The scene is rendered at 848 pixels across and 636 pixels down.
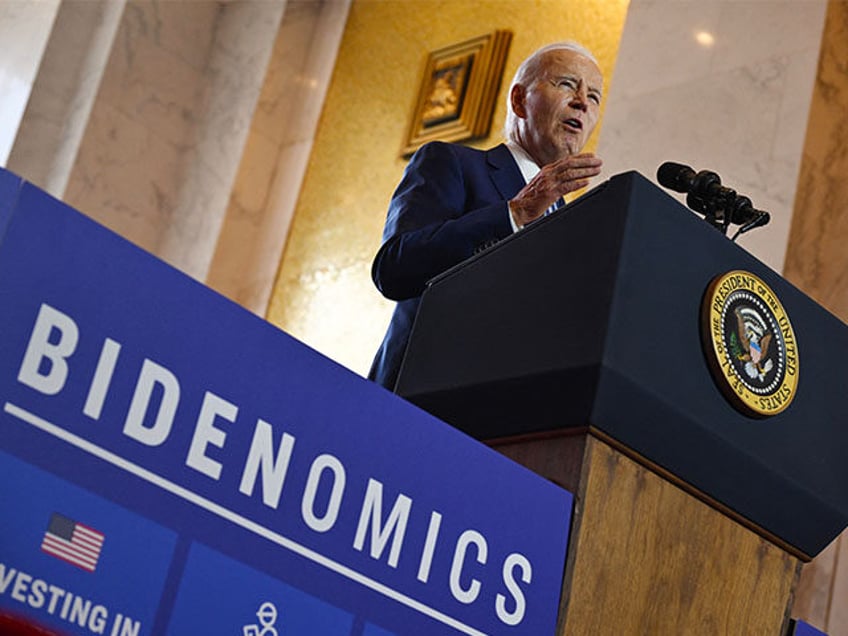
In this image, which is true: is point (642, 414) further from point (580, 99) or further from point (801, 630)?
point (580, 99)

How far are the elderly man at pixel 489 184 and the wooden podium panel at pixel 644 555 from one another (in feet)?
2.07

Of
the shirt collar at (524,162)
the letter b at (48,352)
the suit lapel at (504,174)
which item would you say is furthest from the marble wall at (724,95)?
the letter b at (48,352)

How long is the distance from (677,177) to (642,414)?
0.58 meters

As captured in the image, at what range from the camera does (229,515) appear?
1466 mm

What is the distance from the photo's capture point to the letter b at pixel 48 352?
133 centimetres

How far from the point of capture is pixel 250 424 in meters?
1.51

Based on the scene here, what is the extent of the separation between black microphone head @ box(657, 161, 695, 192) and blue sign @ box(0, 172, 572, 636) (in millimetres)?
Answer: 786

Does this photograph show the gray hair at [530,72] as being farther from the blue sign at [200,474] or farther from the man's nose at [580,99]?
the blue sign at [200,474]

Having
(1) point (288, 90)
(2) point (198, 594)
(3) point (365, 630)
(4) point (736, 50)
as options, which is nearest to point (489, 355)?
(3) point (365, 630)

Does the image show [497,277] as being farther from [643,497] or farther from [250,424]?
[250,424]

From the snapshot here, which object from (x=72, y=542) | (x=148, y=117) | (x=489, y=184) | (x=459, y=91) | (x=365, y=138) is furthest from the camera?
(x=148, y=117)

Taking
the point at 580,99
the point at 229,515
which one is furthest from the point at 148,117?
the point at 229,515

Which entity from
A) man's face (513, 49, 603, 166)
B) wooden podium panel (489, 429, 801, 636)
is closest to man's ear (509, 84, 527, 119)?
man's face (513, 49, 603, 166)

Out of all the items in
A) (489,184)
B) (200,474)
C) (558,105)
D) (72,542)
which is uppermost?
(558,105)
